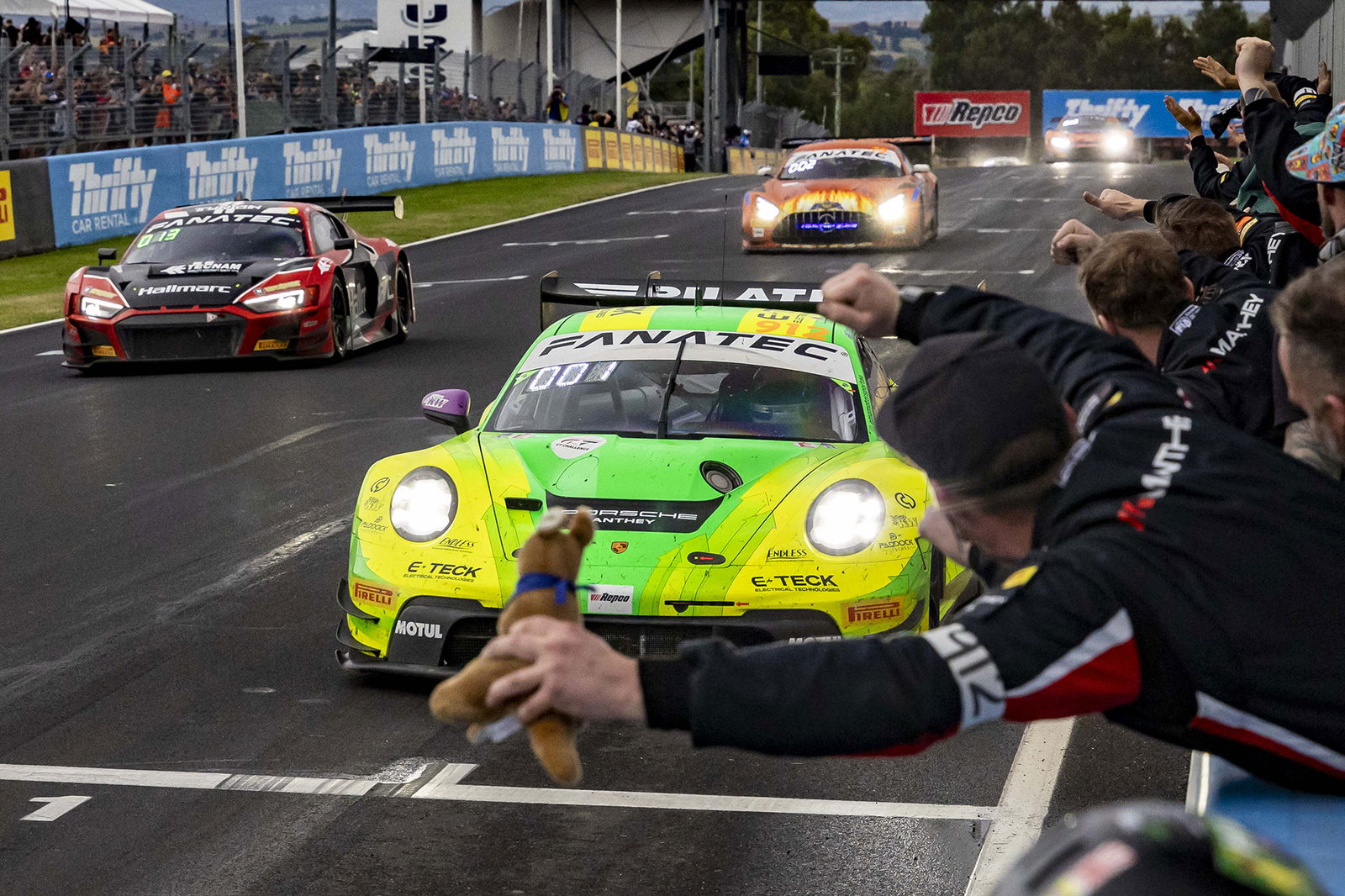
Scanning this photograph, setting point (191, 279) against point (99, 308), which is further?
point (191, 279)

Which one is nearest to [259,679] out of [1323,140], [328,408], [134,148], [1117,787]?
[1117,787]

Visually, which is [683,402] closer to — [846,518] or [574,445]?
[574,445]

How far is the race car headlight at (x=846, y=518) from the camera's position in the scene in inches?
234

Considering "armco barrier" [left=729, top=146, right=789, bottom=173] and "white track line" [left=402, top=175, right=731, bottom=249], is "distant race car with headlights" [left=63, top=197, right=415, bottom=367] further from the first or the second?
"armco barrier" [left=729, top=146, right=789, bottom=173]

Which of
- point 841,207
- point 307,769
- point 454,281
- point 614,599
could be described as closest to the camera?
point 307,769

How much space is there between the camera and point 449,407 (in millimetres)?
7066

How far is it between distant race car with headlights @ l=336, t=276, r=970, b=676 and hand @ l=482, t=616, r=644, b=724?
3806 millimetres

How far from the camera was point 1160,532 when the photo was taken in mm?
2031

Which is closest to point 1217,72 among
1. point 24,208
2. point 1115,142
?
point 24,208

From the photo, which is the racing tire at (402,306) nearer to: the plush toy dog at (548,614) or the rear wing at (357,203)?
the rear wing at (357,203)

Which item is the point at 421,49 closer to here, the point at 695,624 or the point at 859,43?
the point at 695,624

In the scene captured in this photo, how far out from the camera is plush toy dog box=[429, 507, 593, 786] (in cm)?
192

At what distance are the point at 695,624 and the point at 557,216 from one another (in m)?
27.2

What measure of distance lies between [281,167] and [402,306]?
13822 mm
